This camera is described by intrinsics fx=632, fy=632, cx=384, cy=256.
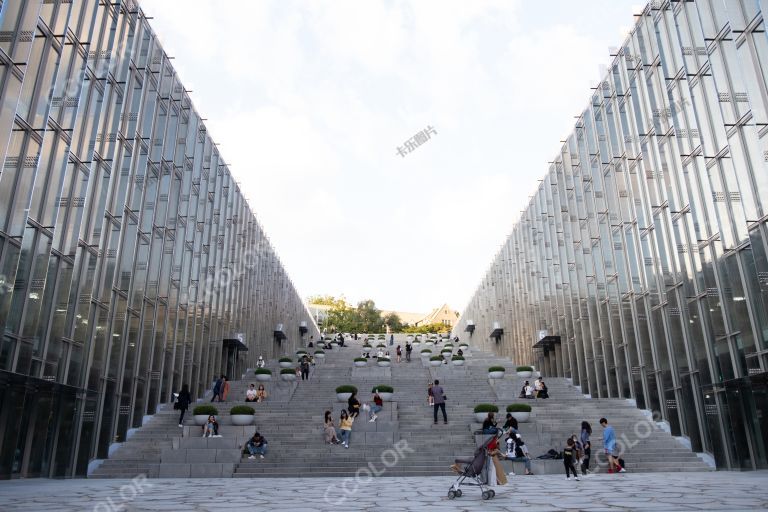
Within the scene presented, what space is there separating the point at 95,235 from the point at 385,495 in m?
15.9

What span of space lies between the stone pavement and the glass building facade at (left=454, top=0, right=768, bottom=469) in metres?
6.10

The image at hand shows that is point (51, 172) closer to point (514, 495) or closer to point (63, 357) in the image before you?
point (63, 357)

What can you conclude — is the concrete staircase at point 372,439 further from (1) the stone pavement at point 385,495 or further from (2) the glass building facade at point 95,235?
(2) the glass building facade at point 95,235

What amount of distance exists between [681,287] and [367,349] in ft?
121

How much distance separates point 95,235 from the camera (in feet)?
78.2

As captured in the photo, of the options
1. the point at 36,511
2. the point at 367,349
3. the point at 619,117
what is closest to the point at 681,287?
the point at 619,117

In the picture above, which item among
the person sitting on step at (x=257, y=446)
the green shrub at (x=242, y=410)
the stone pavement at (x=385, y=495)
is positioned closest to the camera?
the stone pavement at (x=385, y=495)

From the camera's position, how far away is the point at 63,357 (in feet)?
70.2

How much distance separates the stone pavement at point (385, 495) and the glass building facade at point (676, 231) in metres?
6.10

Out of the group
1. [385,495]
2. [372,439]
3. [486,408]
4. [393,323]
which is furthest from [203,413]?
[393,323]

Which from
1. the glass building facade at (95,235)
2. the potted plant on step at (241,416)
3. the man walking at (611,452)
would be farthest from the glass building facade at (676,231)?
the glass building facade at (95,235)

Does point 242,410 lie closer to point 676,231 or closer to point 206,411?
point 206,411

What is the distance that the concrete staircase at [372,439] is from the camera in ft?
68.3

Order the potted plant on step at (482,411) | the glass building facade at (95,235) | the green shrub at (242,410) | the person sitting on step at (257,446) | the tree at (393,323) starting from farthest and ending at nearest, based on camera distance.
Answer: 1. the tree at (393,323)
2. the green shrub at (242,410)
3. the potted plant on step at (482,411)
4. the person sitting on step at (257,446)
5. the glass building facade at (95,235)
